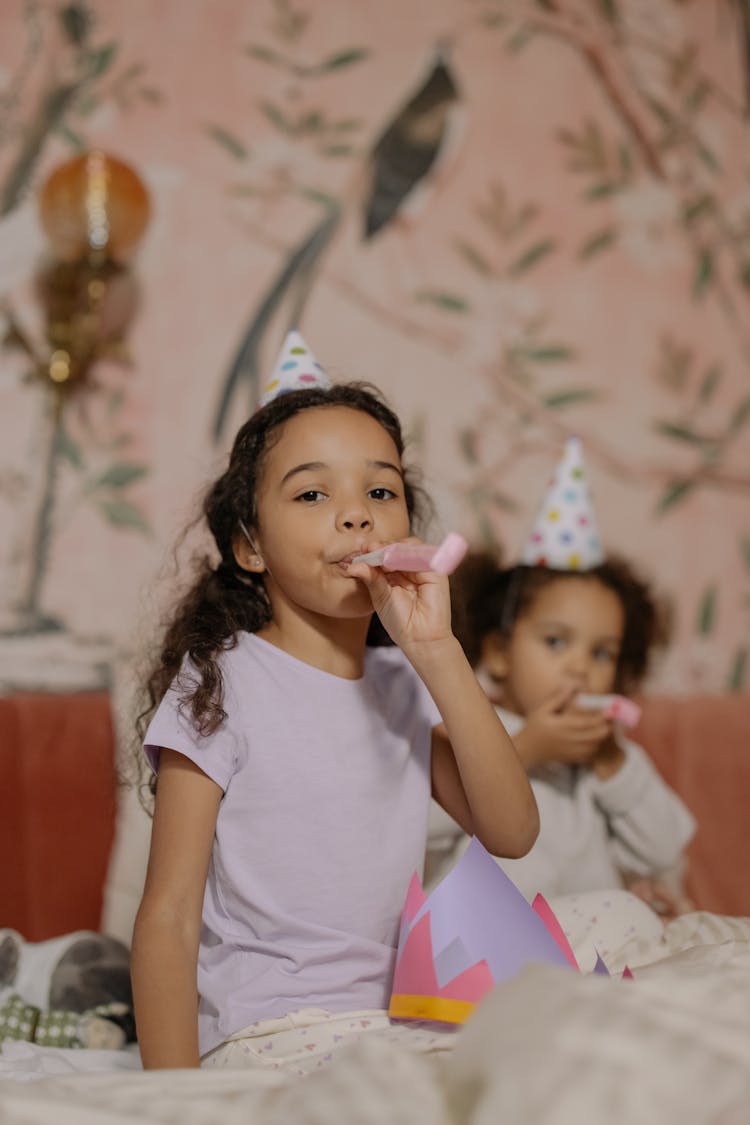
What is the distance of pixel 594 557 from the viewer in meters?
1.68

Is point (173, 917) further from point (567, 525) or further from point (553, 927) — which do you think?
point (567, 525)

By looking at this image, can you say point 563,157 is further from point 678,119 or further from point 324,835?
point 324,835

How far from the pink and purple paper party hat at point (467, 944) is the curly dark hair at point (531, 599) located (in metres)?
0.62

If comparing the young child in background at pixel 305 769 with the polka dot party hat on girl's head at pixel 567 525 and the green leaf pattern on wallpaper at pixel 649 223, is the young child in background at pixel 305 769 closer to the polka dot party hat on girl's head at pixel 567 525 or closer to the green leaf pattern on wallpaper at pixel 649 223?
the polka dot party hat on girl's head at pixel 567 525

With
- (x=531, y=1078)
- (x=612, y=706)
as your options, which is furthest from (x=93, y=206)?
(x=531, y=1078)

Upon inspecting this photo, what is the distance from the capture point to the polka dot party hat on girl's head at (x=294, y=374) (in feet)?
4.01

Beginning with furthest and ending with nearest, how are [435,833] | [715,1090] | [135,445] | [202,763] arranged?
[135,445], [435,833], [202,763], [715,1090]

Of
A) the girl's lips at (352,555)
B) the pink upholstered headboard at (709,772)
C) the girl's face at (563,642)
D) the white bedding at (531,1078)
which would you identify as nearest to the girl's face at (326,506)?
the girl's lips at (352,555)

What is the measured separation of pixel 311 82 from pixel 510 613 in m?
0.95

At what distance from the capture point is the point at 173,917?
961mm

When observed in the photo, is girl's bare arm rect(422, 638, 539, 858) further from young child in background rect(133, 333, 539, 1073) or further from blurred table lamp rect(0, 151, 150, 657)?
blurred table lamp rect(0, 151, 150, 657)

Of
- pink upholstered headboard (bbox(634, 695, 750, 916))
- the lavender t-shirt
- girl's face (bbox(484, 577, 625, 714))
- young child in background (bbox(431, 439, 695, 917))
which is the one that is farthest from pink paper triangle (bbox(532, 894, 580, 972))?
pink upholstered headboard (bbox(634, 695, 750, 916))

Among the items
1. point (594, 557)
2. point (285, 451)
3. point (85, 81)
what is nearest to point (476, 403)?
point (594, 557)

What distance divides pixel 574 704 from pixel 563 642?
4.1 inches
